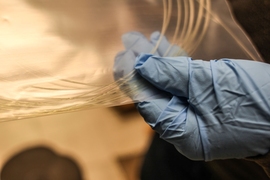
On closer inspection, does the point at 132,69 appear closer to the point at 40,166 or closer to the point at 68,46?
the point at 68,46

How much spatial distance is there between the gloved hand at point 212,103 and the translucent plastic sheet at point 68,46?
0.06 meters

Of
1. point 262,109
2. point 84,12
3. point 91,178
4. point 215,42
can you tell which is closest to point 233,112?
point 262,109

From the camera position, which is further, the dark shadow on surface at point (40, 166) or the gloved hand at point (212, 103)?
the dark shadow on surface at point (40, 166)

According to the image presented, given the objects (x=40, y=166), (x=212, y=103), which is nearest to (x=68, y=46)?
(x=212, y=103)

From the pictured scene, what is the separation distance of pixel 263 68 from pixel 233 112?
0.10 meters

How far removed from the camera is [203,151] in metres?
0.57

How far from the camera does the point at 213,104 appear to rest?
55cm

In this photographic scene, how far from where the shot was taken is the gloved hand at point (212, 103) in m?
0.53

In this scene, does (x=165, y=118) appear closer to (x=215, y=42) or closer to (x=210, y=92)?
(x=210, y=92)

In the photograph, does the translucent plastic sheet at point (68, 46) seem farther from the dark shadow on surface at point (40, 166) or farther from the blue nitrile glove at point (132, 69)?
the dark shadow on surface at point (40, 166)

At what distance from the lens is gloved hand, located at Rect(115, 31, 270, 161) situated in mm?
531

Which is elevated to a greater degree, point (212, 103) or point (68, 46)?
point (68, 46)

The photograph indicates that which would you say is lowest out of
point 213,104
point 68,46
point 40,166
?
point 40,166

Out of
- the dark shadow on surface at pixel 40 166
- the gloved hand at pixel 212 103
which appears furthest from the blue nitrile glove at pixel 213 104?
the dark shadow on surface at pixel 40 166
